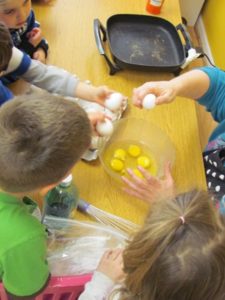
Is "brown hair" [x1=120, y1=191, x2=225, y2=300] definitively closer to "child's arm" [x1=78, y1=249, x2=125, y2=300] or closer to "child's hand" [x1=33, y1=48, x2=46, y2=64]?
"child's arm" [x1=78, y1=249, x2=125, y2=300]

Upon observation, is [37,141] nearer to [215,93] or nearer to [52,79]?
[52,79]

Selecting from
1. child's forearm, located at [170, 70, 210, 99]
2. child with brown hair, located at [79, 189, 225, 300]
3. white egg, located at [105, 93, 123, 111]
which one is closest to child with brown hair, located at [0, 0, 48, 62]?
white egg, located at [105, 93, 123, 111]

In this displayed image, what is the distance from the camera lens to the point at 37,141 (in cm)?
57

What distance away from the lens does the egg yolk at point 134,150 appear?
3.14ft

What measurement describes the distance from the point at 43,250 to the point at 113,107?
0.40 metres

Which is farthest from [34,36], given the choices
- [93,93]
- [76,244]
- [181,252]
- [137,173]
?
[181,252]

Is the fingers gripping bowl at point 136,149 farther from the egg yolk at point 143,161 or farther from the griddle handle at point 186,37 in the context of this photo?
the griddle handle at point 186,37

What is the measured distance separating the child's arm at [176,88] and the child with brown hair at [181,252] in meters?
0.40

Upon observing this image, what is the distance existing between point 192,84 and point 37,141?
1.86 feet

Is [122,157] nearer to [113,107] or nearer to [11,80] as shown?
[113,107]

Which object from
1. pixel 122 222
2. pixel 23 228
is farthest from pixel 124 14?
pixel 23 228

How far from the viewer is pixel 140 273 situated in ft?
1.78

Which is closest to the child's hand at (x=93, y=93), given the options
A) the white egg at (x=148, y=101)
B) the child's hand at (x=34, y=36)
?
the white egg at (x=148, y=101)

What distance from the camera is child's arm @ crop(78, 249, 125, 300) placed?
27.7 inches
